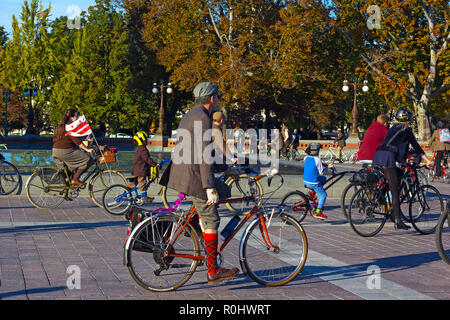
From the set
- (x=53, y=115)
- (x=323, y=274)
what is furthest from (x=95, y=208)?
(x=53, y=115)

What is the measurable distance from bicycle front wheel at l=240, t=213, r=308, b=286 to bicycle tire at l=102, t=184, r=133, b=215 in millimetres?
5108

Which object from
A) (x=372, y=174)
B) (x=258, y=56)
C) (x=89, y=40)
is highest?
(x=89, y=40)

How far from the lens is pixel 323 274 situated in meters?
6.15

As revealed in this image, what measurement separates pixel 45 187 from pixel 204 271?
545 cm

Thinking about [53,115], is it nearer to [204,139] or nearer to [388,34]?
[388,34]

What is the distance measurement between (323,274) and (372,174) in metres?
2.92

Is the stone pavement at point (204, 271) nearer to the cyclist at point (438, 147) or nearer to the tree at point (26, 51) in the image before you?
the cyclist at point (438, 147)

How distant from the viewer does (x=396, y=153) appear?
872 centimetres

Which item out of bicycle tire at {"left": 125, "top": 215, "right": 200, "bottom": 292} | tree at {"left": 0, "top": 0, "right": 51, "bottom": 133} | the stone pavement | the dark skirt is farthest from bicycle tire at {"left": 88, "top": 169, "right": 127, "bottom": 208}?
tree at {"left": 0, "top": 0, "right": 51, "bottom": 133}

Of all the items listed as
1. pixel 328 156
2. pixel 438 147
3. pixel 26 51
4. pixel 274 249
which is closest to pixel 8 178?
pixel 274 249

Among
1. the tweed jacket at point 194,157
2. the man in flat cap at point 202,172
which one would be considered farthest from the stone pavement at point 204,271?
the tweed jacket at point 194,157

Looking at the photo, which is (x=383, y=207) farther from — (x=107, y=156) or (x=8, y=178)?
(x=8, y=178)

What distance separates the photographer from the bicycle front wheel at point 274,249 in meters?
5.54
